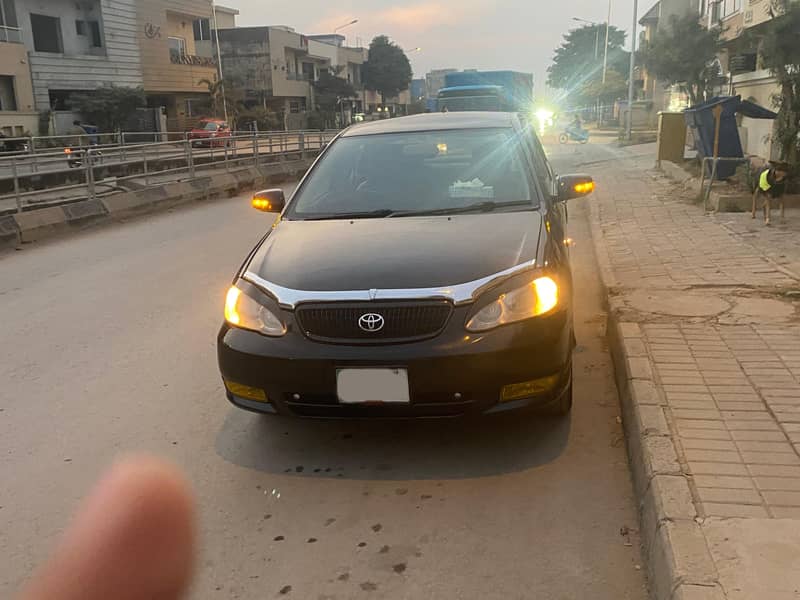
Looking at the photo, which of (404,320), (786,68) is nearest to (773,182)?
(786,68)

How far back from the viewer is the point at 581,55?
97.1 m

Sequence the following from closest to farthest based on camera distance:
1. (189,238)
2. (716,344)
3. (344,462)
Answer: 1. (344,462)
2. (716,344)
3. (189,238)

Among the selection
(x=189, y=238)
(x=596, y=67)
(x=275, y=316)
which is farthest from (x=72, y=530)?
(x=596, y=67)

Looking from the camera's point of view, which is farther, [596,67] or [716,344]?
[596,67]

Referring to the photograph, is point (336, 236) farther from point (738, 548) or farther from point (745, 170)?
point (745, 170)

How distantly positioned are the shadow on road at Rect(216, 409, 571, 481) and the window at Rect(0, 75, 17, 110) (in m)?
33.9

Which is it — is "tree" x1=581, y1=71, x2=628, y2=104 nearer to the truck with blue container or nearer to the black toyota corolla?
the truck with blue container

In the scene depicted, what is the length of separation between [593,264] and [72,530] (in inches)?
260

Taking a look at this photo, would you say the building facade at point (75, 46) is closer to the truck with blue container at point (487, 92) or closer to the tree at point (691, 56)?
the truck with blue container at point (487, 92)

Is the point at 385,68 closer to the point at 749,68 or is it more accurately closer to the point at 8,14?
the point at 8,14

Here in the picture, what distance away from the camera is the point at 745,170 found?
42.9 ft

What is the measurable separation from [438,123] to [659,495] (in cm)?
343

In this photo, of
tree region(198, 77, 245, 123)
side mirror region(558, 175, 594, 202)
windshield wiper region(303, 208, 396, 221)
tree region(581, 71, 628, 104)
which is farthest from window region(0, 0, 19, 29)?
tree region(581, 71, 628, 104)

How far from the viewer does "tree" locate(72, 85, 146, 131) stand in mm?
35969
